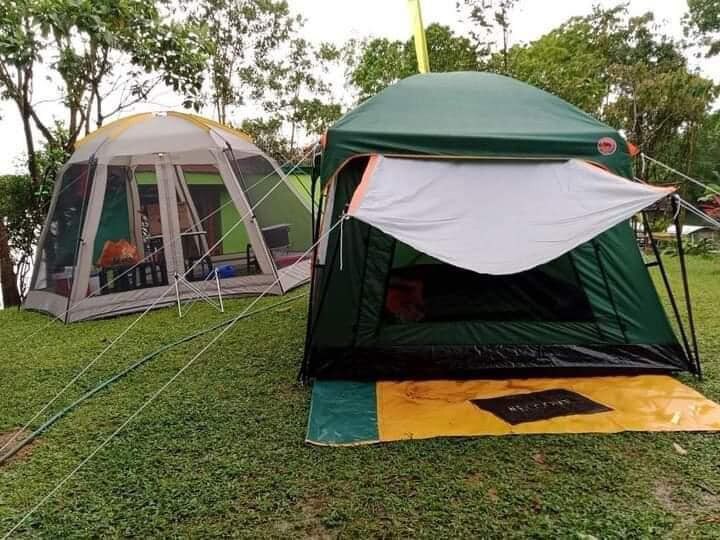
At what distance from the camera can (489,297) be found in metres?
2.95

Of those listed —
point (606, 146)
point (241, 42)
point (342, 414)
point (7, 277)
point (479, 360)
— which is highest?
point (241, 42)

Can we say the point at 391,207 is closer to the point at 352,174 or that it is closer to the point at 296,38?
the point at 352,174

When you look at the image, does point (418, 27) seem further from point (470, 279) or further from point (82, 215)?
point (82, 215)

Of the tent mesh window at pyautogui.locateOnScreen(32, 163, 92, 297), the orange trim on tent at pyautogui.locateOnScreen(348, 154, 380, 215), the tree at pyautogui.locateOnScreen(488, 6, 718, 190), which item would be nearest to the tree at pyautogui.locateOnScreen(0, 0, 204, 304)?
the tent mesh window at pyautogui.locateOnScreen(32, 163, 92, 297)

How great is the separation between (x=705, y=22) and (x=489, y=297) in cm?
1431

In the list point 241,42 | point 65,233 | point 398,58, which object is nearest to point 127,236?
point 65,233

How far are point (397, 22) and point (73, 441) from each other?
40.9 feet

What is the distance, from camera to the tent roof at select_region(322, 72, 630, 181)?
2.59 metres

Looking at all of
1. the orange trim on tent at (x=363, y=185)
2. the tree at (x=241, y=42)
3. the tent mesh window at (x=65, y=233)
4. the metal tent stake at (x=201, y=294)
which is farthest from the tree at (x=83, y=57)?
the tree at (x=241, y=42)

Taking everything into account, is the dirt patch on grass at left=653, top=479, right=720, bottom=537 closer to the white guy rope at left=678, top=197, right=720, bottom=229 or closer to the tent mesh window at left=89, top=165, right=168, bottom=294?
the white guy rope at left=678, top=197, right=720, bottom=229

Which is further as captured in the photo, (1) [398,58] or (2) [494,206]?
(1) [398,58]

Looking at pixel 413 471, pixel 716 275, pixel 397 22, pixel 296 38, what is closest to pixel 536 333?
pixel 413 471

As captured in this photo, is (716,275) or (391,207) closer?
(391,207)

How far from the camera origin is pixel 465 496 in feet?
5.90
